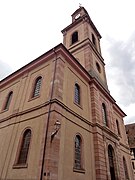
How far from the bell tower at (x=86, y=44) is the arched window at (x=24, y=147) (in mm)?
8609

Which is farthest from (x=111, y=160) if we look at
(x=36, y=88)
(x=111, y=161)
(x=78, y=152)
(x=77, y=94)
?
(x=36, y=88)

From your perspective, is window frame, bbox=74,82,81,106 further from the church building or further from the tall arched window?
the tall arched window

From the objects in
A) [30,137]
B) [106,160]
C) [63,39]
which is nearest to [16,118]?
[30,137]

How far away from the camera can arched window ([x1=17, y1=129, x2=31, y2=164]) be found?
9.02 metres

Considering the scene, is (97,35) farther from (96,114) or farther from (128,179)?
(128,179)

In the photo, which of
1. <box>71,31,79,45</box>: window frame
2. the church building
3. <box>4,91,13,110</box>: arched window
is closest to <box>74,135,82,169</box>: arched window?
the church building

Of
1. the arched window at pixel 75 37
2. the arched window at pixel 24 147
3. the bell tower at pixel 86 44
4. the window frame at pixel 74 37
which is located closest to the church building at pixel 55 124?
the arched window at pixel 24 147

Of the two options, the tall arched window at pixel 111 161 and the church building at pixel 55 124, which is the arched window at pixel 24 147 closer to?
the church building at pixel 55 124

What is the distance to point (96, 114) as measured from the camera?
42.4 feet

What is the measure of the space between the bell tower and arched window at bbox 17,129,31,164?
339 inches

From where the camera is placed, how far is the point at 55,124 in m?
8.16

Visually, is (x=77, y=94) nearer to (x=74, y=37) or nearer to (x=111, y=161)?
(x=111, y=161)

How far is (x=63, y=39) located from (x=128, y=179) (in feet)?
63.0

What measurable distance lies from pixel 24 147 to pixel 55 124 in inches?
116
